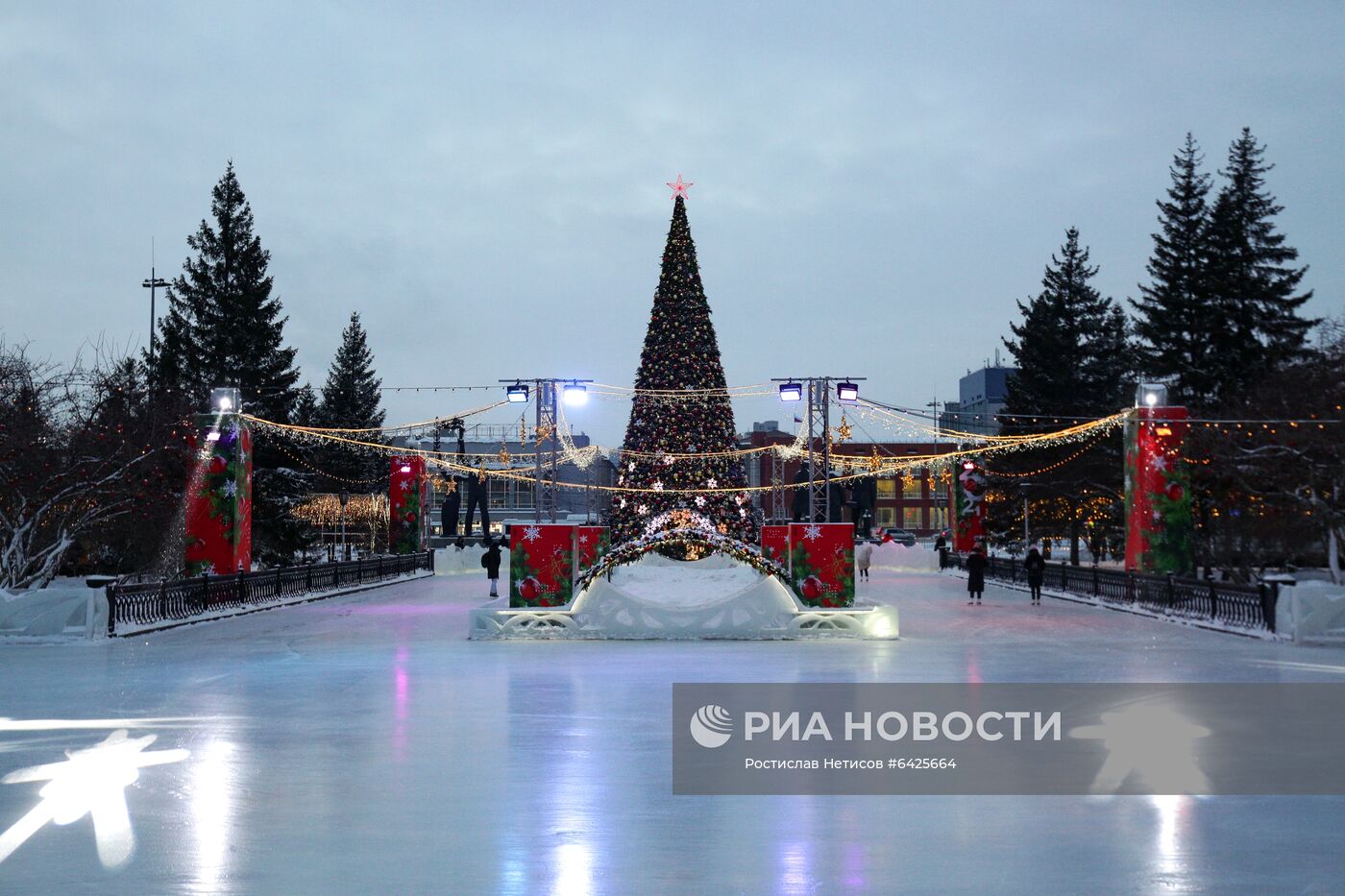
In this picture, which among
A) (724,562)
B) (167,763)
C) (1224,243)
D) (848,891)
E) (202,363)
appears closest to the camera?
(848,891)

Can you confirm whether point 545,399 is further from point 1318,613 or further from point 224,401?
point 1318,613

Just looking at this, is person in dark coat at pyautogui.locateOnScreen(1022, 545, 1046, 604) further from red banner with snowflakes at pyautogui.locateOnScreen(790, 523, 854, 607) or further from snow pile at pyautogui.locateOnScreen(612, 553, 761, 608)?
red banner with snowflakes at pyautogui.locateOnScreen(790, 523, 854, 607)

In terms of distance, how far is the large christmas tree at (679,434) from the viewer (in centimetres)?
3897

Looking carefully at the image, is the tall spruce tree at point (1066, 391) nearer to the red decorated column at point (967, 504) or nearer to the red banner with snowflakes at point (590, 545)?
the red decorated column at point (967, 504)

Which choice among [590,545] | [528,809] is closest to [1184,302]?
[590,545]

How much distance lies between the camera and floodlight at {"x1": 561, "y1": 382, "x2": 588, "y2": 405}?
1194 inches

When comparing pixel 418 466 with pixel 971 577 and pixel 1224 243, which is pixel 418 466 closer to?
pixel 971 577

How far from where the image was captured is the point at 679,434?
3938cm

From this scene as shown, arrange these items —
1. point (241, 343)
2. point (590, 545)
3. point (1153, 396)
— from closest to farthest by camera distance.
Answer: point (590, 545) → point (1153, 396) → point (241, 343)

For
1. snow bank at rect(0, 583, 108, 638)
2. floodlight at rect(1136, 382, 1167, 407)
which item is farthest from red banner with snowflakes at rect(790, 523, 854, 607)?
snow bank at rect(0, 583, 108, 638)

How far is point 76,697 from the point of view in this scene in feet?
46.9

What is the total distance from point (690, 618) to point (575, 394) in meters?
9.92

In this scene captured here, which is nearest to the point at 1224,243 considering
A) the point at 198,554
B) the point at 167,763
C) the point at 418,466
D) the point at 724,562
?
the point at 724,562

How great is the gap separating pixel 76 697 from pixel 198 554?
16.7 meters
